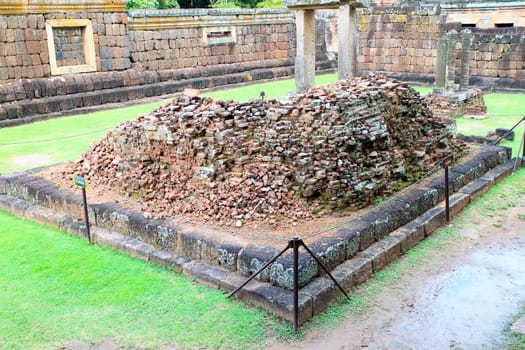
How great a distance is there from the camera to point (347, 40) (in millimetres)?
14039

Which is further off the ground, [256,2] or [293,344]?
[256,2]

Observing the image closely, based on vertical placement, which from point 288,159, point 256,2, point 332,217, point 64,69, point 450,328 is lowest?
point 450,328

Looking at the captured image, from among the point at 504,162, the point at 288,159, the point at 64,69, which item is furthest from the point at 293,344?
the point at 64,69

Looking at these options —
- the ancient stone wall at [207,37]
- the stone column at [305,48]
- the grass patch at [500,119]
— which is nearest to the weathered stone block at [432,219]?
the grass patch at [500,119]

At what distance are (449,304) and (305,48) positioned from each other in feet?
31.0

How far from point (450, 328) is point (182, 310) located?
237cm

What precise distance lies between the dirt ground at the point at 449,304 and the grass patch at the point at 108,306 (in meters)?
0.62

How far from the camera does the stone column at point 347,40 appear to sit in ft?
44.7

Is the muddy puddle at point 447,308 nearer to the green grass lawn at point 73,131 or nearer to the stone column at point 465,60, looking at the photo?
the green grass lawn at point 73,131

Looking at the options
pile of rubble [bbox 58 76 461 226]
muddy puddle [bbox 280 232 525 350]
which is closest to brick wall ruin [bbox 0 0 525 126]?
pile of rubble [bbox 58 76 461 226]

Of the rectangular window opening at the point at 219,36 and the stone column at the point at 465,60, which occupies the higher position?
the rectangular window opening at the point at 219,36

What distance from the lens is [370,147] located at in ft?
22.6

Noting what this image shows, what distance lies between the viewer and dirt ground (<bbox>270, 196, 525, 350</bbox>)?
4547mm

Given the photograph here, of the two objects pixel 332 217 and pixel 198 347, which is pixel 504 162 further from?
pixel 198 347
